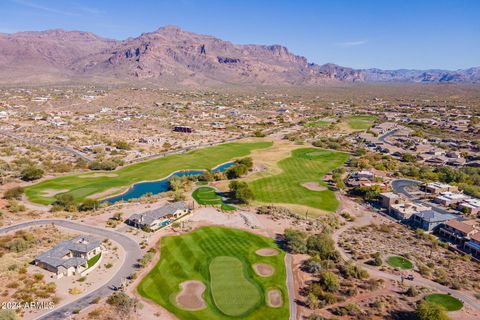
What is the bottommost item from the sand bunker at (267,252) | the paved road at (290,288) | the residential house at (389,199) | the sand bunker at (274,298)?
the paved road at (290,288)

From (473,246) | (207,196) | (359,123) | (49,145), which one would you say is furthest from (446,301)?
(359,123)

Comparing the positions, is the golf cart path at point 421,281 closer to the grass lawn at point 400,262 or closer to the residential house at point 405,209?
the grass lawn at point 400,262

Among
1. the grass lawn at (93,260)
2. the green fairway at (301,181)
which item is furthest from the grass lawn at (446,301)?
the grass lawn at (93,260)

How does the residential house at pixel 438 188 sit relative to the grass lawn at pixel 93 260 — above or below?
below

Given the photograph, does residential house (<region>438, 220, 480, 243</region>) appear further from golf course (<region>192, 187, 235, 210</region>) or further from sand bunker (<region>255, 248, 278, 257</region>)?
golf course (<region>192, 187, 235, 210</region>)

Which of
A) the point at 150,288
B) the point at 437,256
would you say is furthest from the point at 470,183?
the point at 150,288

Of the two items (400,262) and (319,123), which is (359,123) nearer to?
(319,123)
